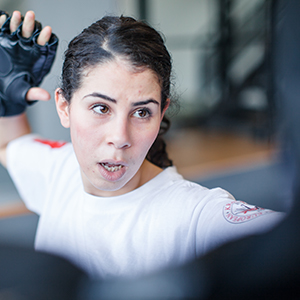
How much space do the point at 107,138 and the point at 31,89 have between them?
0.21 meters

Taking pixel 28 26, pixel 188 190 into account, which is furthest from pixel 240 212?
pixel 28 26

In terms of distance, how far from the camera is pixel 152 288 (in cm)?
17

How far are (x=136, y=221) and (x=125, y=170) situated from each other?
10 cm

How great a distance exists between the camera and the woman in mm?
377

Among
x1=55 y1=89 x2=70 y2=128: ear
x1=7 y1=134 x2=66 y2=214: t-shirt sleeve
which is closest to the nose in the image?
x1=55 y1=89 x2=70 y2=128: ear

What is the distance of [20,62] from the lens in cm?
49

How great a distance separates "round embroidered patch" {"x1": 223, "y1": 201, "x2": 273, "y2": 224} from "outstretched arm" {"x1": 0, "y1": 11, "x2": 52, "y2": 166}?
1.07 ft

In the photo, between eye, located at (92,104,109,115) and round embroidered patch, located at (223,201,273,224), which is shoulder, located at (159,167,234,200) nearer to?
round embroidered patch, located at (223,201,273,224)

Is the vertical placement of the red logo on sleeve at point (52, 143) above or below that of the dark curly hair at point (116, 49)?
below

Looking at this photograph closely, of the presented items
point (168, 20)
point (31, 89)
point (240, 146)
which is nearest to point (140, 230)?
point (31, 89)

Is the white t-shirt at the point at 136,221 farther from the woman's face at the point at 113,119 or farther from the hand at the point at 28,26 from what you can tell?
the hand at the point at 28,26

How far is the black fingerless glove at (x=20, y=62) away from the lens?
47 centimetres

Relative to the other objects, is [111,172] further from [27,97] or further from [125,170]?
[27,97]

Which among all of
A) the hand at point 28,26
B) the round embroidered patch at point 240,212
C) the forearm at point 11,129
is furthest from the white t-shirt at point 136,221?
the hand at point 28,26
